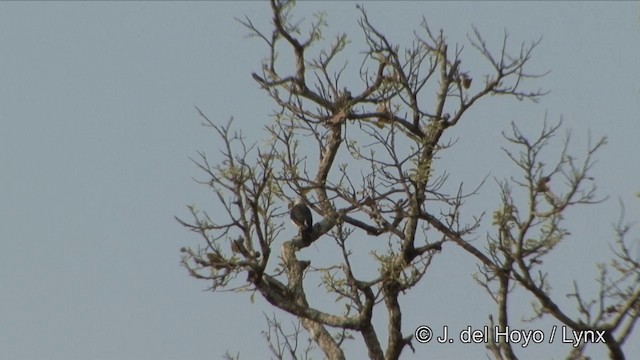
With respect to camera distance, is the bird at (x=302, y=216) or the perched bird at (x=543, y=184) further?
the bird at (x=302, y=216)

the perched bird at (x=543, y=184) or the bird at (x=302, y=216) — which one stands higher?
Answer: the bird at (x=302, y=216)

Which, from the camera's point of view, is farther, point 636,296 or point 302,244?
point 302,244

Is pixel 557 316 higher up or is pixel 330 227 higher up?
pixel 330 227

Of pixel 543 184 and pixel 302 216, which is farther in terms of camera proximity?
pixel 302 216

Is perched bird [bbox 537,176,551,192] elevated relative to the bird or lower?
lower

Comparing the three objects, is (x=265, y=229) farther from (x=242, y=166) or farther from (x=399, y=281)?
(x=399, y=281)

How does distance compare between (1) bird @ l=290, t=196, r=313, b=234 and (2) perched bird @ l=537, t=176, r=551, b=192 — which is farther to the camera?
(1) bird @ l=290, t=196, r=313, b=234

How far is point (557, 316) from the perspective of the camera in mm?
11992

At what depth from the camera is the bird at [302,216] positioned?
1324 centimetres

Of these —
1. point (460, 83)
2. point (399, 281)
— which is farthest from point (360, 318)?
point (460, 83)

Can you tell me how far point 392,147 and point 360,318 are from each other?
1.47 meters

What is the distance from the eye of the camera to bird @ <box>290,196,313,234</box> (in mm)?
13242

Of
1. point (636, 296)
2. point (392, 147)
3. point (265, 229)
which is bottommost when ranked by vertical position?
point (636, 296)

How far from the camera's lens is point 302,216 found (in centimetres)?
1325
